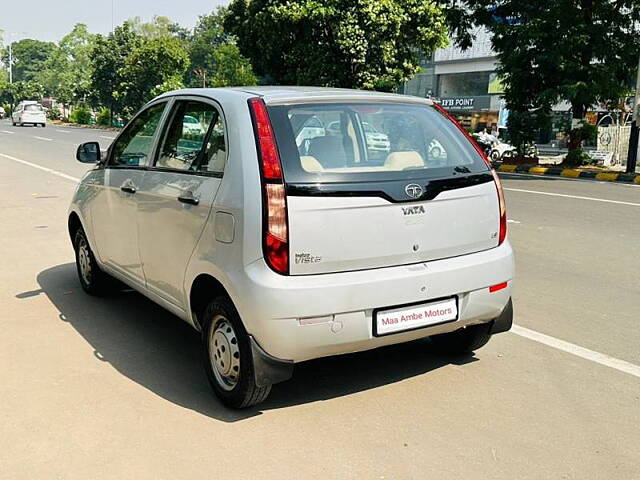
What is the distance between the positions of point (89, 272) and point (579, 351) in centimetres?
382

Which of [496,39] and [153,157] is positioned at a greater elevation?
[496,39]

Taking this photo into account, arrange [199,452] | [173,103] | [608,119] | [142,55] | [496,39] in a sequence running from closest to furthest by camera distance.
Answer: [199,452] < [173,103] < [496,39] < [608,119] < [142,55]

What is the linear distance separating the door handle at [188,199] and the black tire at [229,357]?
0.55 metres

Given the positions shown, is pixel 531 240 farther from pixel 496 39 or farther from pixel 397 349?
pixel 496 39

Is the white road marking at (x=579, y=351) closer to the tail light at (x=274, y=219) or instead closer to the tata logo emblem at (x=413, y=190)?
the tata logo emblem at (x=413, y=190)

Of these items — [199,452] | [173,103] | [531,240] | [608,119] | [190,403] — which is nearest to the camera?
[199,452]

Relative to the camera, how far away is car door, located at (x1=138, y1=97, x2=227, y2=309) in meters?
3.78

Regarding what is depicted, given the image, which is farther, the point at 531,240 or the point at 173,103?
the point at 531,240

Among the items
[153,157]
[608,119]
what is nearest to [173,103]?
[153,157]

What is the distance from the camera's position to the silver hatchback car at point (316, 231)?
11.0 ft

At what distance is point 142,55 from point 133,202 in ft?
153

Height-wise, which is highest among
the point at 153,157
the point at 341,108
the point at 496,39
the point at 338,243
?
the point at 496,39

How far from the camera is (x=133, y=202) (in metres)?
4.58

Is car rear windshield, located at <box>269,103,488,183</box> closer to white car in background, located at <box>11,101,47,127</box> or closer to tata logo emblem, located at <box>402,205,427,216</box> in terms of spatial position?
tata logo emblem, located at <box>402,205,427,216</box>
